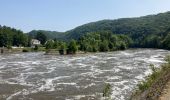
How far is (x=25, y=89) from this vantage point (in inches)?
1206

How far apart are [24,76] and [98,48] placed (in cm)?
7215

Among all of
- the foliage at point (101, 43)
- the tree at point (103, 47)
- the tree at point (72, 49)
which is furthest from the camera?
the tree at point (103, 47)

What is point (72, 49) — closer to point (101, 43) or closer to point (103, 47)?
point (103, 47)

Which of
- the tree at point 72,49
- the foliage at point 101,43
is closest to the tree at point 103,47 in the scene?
the foliage at point 101,43

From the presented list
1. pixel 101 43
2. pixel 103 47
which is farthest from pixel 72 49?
pixel 101 43

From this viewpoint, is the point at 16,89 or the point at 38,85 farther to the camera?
the point at 38,85

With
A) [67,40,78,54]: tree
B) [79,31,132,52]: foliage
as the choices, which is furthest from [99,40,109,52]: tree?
[67,40,78,54]: tree

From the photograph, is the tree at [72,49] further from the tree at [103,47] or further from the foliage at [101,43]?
the tree at [103,47]

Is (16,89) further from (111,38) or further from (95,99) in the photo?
(111,38)

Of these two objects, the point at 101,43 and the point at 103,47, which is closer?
the point at 103,47

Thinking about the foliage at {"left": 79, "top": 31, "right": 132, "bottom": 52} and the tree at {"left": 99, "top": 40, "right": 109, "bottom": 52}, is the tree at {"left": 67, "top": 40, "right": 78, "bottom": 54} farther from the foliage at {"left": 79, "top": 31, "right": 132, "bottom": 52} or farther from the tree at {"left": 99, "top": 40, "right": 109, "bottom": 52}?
the tree at {"left": 99, "top": 40, "right": 109, "bottom": 52}

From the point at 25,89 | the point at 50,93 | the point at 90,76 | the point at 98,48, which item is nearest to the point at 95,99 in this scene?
the point at 50,93

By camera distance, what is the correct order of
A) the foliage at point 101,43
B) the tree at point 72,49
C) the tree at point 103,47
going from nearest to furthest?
the tree at point 72,49
the foliage at point 101,43
the tree at point 103,47

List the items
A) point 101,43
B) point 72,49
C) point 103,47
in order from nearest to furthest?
point 72,49, point 103,47, point 101,43
